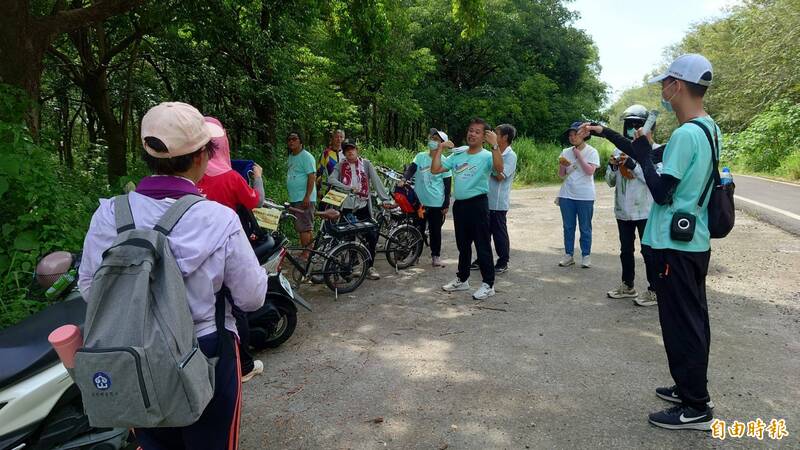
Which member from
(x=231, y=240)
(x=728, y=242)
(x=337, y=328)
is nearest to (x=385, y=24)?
(x=337, y=328)

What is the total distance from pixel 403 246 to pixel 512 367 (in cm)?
324

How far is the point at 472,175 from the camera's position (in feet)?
17.4

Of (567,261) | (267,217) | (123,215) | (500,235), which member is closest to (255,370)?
(267,217)

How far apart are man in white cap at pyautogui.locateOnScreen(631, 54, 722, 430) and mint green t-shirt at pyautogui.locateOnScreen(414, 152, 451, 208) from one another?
12.5 feet

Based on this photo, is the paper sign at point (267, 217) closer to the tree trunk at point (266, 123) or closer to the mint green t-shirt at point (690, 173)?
the mint green t-shirt at point (690, 173)

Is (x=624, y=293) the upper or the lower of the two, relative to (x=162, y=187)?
lower

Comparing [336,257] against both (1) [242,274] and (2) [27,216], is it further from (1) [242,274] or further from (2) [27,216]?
(1) [242,274]

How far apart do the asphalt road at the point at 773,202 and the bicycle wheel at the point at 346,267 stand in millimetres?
7648

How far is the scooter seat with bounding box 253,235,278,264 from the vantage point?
160 inches

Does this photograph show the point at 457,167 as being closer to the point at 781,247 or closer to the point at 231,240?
the point at 231,240

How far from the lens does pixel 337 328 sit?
4785 millimetres

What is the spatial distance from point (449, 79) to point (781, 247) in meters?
23.1

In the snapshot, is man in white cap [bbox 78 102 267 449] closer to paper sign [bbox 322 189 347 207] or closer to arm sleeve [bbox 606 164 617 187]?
paper sign [bbox 322 189 347 207]

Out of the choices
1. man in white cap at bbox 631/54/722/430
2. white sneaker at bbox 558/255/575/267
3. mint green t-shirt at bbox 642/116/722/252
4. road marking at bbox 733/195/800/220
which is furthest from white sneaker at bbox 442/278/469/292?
road marking at bbox 733/195/800/220
